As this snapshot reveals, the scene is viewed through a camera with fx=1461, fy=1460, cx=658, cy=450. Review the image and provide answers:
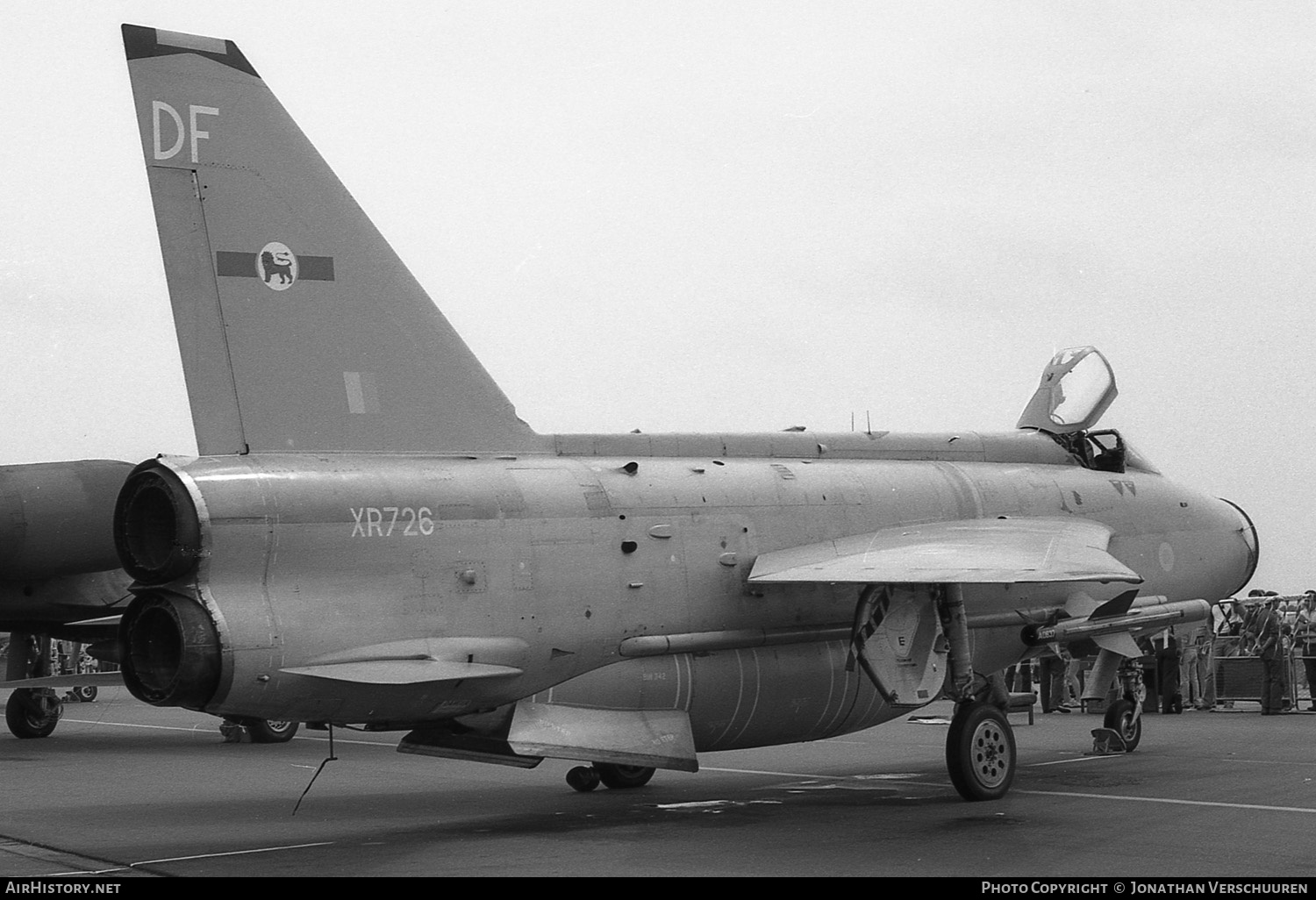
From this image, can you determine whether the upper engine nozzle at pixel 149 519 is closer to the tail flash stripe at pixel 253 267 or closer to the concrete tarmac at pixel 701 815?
the tail flash stripe at pixel 253 267

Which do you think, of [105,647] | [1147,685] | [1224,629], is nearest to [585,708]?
[105,647]

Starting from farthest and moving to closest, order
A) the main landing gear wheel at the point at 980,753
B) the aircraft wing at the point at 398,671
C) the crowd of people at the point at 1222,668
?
the crowd of people at the point at 1222,668
the main landing gear wheel at the point at 980,753
the aircraft wing at the point at 398,671

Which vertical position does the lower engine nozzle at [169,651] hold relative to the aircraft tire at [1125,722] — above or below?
above

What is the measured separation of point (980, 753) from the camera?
11.2 metres

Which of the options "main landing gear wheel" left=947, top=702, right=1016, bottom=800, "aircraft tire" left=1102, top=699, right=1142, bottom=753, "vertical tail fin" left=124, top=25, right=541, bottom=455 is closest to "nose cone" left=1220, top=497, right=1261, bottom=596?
"aircraft tire" left=1102, top=699, right=1142, bottom=753

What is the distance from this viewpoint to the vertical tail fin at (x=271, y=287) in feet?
31.8

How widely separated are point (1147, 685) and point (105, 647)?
1511 centimetres

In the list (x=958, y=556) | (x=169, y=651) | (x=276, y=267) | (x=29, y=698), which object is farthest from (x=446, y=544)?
(x=29, y=698)

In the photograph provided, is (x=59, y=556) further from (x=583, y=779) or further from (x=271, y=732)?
(x=583, y=779)

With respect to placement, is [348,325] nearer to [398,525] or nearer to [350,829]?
[398,525]

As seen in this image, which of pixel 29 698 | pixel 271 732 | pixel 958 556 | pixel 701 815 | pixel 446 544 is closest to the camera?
pixel 446 544

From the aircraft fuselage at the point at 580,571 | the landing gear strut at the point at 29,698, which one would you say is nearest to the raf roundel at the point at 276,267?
the aircraft fuselage at the point at 580,571

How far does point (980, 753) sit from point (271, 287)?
6265 mm
